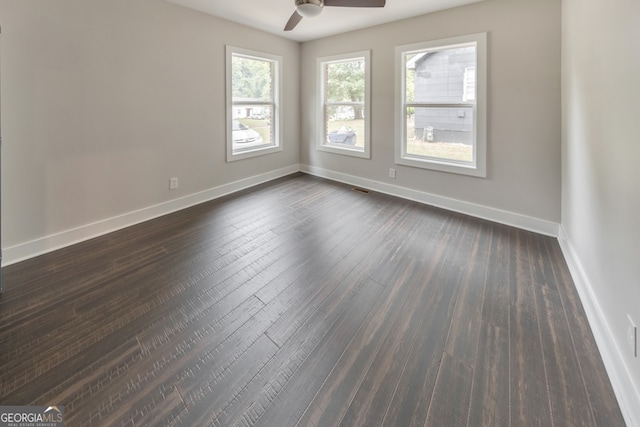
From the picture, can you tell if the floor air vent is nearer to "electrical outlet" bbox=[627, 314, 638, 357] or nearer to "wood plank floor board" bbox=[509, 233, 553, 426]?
"wood plank floor board" bbox=[509, 233, 553, 426]

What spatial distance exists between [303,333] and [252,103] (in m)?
4.16

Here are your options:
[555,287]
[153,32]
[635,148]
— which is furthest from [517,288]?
[153,32]

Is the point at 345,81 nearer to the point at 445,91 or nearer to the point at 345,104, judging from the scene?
the point at 345,104

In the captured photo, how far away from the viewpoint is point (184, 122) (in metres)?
3.93

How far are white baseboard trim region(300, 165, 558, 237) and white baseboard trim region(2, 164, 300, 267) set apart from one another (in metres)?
1.70

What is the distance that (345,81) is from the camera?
201 inches

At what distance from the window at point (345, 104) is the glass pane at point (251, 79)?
35.9 inches

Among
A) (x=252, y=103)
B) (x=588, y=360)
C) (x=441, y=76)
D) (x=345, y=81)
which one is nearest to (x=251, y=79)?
(x=252, y=103)

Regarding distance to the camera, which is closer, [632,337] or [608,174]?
[632,337]

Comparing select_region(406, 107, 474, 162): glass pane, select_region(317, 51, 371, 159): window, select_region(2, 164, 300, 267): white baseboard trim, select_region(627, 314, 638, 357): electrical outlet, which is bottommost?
select_region(627, 314, 638, 357): electrical outlet

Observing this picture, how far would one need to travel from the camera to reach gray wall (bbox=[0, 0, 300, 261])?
2.57m

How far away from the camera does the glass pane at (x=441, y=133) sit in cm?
381

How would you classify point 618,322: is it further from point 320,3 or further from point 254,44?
point 254,44

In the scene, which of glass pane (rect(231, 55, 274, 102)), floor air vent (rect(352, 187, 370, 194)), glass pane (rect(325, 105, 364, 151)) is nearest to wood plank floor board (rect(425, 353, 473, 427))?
floor air vent (rect(352, 187, 370, 194))
